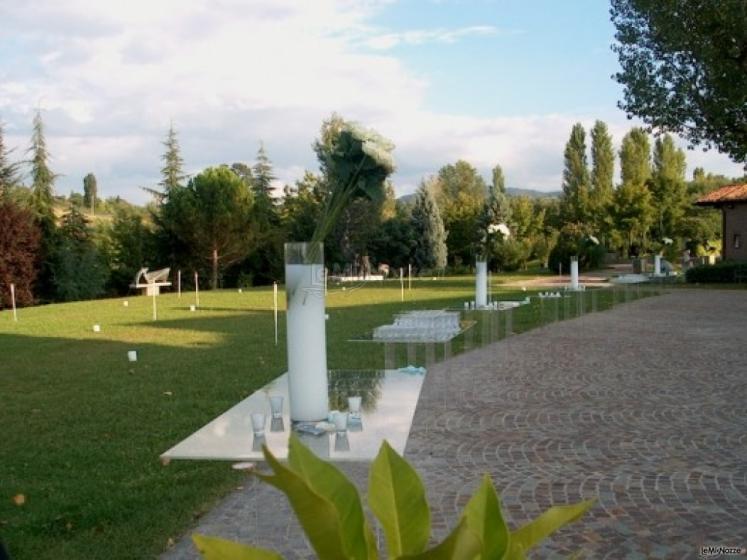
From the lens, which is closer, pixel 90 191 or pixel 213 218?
pixel 213 218

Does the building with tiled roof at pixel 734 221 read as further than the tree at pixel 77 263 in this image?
Yes

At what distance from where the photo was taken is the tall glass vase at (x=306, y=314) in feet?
17.6

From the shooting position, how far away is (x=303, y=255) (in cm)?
550

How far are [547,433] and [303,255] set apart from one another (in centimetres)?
313

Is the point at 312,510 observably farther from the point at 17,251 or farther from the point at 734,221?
the point at 734,221

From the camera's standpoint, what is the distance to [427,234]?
4756cm

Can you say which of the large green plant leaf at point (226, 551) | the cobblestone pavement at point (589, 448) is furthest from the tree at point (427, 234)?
the large green plant leaf at point (226, 551)

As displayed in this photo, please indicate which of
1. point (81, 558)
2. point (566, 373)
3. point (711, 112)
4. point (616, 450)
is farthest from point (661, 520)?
point (711, 112)

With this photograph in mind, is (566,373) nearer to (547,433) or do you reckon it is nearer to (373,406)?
(547,433)

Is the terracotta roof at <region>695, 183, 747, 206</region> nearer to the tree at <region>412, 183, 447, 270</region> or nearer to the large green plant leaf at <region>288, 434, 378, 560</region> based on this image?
the tree at <region>412, 183, 447, 270</region>

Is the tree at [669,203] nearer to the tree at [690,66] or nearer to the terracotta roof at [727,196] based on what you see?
the terracotta roof at [727,196]

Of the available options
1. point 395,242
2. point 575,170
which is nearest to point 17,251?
point 395,242

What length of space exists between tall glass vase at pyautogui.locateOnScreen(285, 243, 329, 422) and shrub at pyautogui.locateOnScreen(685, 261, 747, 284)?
99.8ft

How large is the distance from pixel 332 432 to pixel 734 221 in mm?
37378
